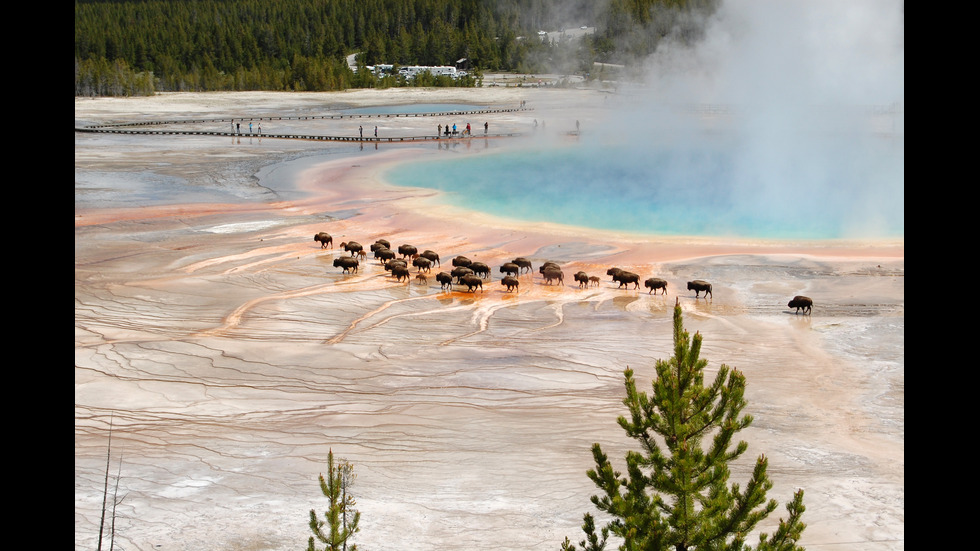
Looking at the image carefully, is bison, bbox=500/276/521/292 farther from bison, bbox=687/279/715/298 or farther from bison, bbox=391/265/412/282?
bison, bbox=687/279/715/298

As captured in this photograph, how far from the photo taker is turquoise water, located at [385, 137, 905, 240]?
992 inches

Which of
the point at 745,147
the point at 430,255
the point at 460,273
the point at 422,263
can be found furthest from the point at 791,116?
the point at 460,273

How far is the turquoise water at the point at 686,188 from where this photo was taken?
82.6ft

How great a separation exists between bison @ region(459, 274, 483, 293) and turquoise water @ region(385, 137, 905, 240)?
8.08 m

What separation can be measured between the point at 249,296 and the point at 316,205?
10.7 metres

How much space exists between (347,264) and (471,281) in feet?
9.07

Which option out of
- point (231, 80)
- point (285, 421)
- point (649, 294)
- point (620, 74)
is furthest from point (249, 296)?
point (231, 80)

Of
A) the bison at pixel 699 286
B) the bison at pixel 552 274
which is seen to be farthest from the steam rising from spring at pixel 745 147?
the bison at pixel 699 286

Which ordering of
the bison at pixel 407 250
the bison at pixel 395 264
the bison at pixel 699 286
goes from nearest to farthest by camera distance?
1. the bison at pixel 699 286
2. the bison at pixel 395 264
3. the bison at pixel 407 250

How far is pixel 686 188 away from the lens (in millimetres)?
31219

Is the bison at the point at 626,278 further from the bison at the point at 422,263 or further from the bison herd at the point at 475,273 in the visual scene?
the bison at the point at 422,263
